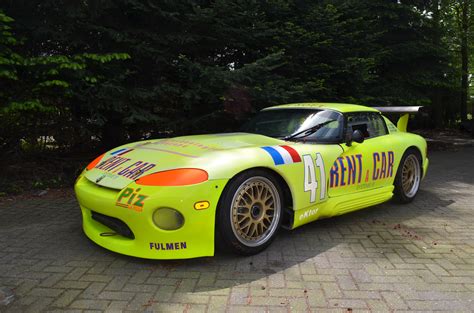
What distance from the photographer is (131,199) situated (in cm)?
295

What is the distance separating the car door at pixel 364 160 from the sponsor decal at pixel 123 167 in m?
1.82

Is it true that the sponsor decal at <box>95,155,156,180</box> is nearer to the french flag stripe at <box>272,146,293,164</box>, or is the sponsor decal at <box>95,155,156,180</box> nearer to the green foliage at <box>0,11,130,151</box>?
the french flag stripe at <box>272,146,293,164</box>

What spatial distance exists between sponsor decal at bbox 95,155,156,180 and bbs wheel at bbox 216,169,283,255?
0.72 metres

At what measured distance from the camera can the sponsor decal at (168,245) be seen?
295cm

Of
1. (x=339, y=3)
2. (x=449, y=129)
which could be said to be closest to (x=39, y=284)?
(x=339, y=3)

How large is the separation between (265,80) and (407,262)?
14.0 feet

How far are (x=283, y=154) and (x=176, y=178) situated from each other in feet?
3.47

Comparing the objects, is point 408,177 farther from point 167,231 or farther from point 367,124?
point 167,231

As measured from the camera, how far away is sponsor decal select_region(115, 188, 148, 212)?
2896 mm

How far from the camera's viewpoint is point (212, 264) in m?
3.11

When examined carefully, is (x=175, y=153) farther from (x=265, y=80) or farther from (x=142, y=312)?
(x=265, y=80)

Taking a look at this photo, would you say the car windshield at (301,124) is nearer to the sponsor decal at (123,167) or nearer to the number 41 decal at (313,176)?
the number 41 decal at (313,176)

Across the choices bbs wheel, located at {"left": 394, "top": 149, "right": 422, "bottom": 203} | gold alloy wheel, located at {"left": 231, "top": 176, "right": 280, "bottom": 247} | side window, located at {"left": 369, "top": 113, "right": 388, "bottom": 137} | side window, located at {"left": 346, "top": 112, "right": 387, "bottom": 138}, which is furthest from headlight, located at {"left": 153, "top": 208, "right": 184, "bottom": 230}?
bbs wheel, located at {"left": 394, "top": 149, "right": 422, "bottom": 203}

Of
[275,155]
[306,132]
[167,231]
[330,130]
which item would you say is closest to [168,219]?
[167,231]
